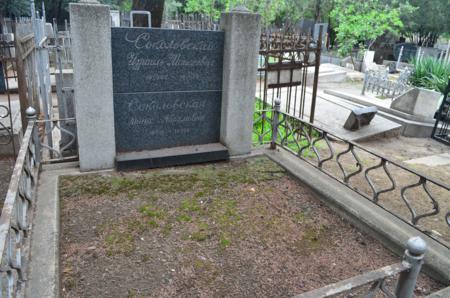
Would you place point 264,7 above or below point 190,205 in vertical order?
above

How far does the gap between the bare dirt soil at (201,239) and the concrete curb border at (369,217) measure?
89 mm

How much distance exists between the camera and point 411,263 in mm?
2428

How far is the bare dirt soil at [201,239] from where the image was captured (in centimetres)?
312

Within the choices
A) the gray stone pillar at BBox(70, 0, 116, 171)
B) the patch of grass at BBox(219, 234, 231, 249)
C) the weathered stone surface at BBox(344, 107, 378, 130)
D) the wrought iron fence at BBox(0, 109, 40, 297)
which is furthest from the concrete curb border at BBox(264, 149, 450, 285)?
the weathered stone surface at BBox(344, 107, 378, 130)

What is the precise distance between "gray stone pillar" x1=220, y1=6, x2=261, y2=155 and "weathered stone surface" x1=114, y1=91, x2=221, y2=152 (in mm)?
200

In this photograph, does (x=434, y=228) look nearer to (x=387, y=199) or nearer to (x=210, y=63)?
(x=387, y=199)

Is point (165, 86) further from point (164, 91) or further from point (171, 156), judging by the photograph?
point (171, 156)

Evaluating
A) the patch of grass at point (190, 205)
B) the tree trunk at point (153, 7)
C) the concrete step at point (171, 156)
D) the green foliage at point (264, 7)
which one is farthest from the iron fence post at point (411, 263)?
the green foliage at point (264, 7)

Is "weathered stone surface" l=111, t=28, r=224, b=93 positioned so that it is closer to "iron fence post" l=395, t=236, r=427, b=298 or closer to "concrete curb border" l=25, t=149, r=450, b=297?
"concrete curb border" l=25, t=149, r=450, b=297

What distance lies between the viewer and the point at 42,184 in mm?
4387

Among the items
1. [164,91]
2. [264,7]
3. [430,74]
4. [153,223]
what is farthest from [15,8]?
[153,223]

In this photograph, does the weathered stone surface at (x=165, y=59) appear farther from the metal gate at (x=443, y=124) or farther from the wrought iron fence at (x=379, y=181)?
the metal gate at (x=443, y=124)

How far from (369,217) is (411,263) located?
62.5 inches

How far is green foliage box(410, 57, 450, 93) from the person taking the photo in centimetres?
1114
